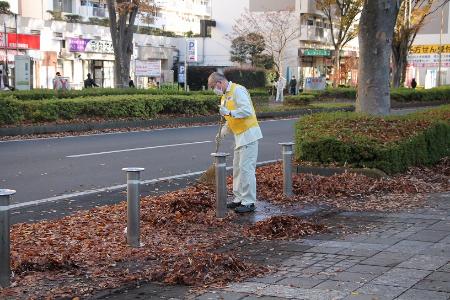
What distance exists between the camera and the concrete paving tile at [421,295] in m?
4.55

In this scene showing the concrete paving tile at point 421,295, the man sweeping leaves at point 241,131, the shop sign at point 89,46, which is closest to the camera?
the concrete paving tile at point 421,295

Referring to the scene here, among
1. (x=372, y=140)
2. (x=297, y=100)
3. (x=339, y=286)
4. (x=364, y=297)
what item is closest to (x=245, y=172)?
(x=372, y=140)

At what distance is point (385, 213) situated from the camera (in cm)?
789

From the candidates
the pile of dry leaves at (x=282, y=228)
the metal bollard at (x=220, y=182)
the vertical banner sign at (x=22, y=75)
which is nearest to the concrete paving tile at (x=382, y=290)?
the pile of dry leaves at (x=282, y=228)

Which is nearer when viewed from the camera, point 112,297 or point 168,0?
point 112,297

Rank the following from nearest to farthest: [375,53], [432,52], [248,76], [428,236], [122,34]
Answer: [428,236] < [375,53] < [122,34] < [248,76] < [432,52]

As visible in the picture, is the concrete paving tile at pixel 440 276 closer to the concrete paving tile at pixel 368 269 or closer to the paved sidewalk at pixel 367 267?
the paved sidewalk at pixel 367 267

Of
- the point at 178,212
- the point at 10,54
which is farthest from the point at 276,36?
the point at 178,212

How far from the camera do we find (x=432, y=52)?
5012cm

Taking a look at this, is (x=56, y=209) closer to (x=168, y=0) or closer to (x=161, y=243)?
(x=161, y=243)

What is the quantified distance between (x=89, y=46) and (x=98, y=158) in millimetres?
31585

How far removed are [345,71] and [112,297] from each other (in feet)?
199

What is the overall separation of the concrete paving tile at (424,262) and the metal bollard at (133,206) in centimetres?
237

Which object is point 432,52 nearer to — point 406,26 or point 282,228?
point 406,26
